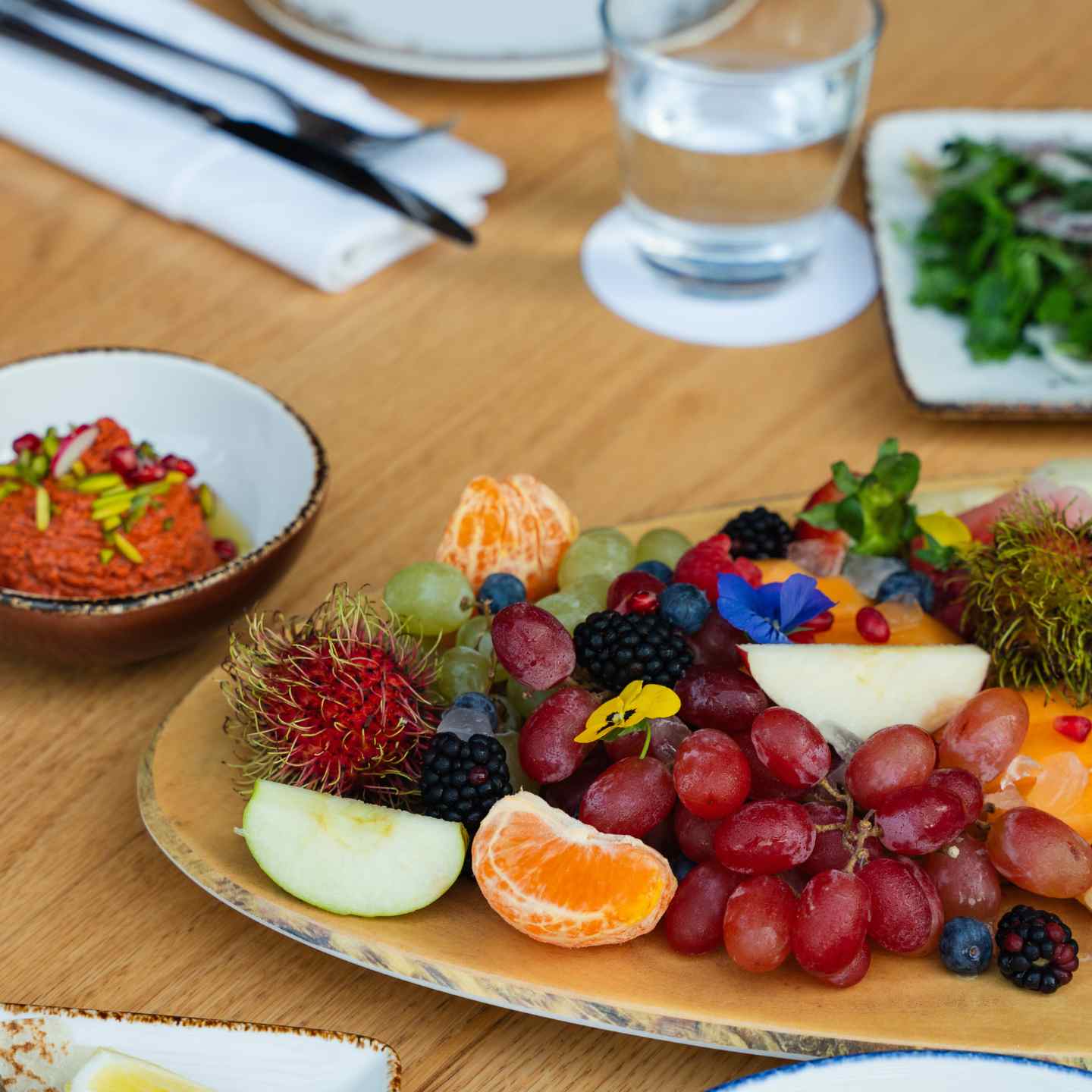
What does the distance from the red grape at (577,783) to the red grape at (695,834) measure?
0.19 ft

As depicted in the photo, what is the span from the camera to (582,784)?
82 centimetres

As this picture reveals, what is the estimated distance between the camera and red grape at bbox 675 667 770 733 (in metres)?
0.82

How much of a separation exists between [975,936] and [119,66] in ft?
4.28

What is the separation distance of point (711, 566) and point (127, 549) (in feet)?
1.34

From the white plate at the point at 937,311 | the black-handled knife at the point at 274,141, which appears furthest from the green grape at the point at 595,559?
the black-handled knife at the point at 274,141

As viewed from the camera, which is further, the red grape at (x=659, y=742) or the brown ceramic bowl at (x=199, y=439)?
the brown ceramic bowl at (x=199, y=439)

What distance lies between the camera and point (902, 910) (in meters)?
0.74

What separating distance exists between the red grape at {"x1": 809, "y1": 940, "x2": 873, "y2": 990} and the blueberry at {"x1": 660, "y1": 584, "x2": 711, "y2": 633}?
213mm

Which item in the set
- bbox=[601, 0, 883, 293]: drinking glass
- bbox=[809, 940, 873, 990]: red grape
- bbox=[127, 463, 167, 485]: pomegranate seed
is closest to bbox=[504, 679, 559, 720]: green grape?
Result: bbox=[809, 940, 873, 990]: red grape

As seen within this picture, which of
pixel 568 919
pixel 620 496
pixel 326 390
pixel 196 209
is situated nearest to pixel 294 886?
pixel 568 919

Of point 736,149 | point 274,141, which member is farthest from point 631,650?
point 274,141

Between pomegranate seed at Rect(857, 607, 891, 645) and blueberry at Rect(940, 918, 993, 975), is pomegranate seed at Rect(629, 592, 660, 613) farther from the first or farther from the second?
blueberry at Rect(940, 918, 993, 975)

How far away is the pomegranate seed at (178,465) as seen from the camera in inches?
43.3

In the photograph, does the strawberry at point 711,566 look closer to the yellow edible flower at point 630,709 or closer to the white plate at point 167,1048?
the yellow edible flower at point 630,709
